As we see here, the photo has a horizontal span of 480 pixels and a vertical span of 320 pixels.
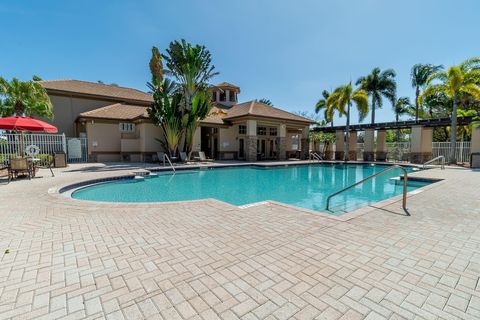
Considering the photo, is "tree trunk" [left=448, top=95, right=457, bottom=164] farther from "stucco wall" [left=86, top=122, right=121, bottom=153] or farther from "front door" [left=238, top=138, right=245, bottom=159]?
"stucco wall" [left=86, top=122, right=121, bottom=153]

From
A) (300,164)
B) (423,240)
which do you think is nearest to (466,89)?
(300,164)

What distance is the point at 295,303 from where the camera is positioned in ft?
6.95

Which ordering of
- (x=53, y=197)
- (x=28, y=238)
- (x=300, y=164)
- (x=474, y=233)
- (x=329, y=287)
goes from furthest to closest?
(x=300, y=164), (x=53, y=197), (x=474, y=233), (x=28, y=238), (x=329, y=287)

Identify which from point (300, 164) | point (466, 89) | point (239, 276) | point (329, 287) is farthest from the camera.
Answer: point (300, 164)

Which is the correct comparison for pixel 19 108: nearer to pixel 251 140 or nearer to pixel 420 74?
pixel 251 140

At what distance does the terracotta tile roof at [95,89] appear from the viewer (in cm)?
2119

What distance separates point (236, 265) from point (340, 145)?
24587 millimetres

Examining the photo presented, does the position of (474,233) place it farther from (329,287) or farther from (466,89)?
(466,89)

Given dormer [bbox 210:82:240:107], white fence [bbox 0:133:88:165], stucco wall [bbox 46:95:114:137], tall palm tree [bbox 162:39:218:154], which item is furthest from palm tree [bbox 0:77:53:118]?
dormer [bbox 210:82:240:107]

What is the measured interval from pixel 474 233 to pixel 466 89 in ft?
58.8

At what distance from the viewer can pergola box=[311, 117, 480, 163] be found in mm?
17797

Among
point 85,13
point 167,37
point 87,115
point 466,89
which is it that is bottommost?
point 87,115

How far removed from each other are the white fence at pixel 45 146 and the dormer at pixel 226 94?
15.2 m

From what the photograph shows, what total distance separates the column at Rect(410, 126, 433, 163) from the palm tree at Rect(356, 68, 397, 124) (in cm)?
1104
